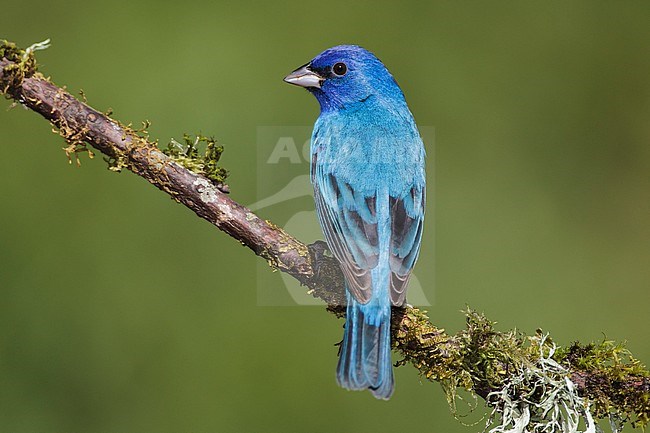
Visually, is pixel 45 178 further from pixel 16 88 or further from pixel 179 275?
pixel 16 88

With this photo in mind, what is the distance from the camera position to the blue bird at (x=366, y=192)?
12.3ft

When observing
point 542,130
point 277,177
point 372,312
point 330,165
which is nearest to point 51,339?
point 277,177

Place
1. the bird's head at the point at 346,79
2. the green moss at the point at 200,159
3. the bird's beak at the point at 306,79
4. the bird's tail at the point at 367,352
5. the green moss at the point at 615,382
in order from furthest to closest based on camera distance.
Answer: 1. the bird's beak at the point at 306,79
2. the bird's head at the point at 346,79
3. the green moss at the point at 200,159
4. the bird's tail at the point at 367,352
5. the green moss at the point at 615,382

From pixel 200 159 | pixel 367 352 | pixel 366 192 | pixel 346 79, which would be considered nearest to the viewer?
pixel 367 352

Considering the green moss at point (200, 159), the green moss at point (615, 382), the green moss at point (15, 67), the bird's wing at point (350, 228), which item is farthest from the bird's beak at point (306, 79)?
the green moss at point (615, 382)

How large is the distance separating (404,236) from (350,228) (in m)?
0.25

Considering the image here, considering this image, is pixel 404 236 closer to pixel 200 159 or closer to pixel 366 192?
pixel 366 192

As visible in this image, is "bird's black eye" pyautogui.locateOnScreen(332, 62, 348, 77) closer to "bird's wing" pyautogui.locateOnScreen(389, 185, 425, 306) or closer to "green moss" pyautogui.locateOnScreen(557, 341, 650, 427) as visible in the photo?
"bird's wing" pyautogui.locateOnScreen(389, 185, 425, 306)

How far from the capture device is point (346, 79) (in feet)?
16.5

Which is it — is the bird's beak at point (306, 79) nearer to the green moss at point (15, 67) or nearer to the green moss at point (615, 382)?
the green moss at point (15, 67)

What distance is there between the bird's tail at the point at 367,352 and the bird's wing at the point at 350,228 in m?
0.08

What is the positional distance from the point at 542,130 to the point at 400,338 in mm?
3923

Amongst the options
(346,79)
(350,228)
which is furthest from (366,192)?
(346,79)

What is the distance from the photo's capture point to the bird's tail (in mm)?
3689
